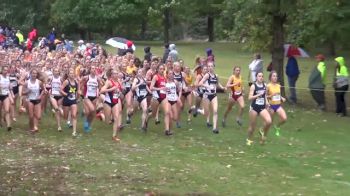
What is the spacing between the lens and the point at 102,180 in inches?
459

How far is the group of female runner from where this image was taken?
51.8 feet

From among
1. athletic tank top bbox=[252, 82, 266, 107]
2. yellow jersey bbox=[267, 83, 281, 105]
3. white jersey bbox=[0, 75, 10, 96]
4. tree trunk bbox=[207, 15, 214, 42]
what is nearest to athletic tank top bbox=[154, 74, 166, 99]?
athletic tank top bbox=[252, 82, 266, 107]

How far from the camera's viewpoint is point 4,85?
16.5m

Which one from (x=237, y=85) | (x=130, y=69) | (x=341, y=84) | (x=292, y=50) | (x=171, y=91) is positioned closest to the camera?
(x=171, y=91)

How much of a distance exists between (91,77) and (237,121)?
15.4 feet

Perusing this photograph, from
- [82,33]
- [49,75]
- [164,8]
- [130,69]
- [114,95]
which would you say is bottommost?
[114,95]

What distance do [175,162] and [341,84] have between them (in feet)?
31.6

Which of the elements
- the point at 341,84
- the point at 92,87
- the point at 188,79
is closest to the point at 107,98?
the point at 92,87

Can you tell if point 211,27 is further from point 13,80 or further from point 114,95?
point 114,95

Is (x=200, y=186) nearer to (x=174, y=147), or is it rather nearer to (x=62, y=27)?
(x=174, y=147)

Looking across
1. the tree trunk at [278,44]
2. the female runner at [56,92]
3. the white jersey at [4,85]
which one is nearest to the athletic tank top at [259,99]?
the female runner at [56,92]

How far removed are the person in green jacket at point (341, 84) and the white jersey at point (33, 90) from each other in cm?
990

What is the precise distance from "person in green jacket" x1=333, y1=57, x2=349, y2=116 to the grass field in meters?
2.28

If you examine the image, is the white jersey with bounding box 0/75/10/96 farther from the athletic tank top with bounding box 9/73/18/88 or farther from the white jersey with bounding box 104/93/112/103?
the white jersey with bounding box 104/93/112/103
